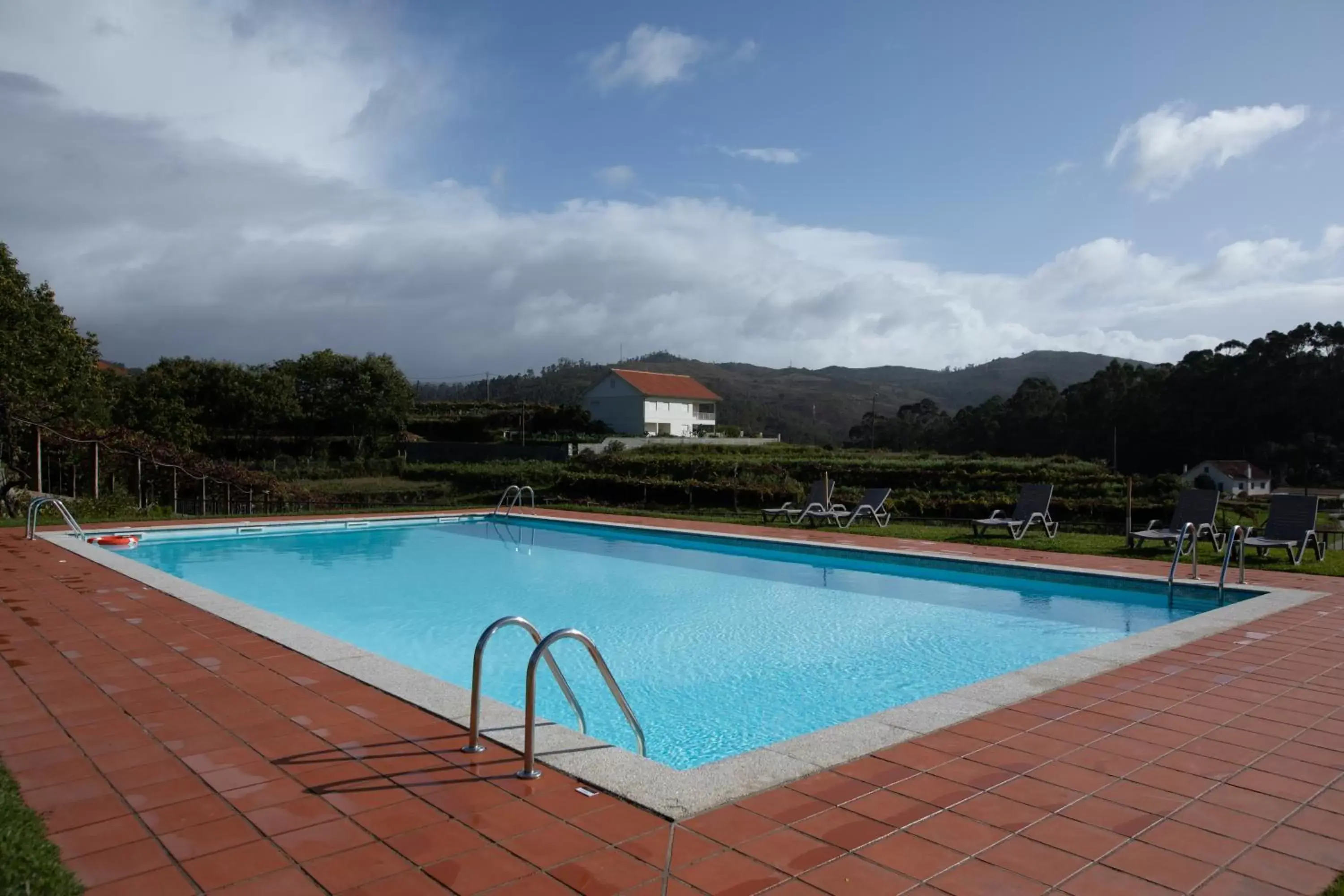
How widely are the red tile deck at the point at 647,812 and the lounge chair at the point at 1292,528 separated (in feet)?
18.3

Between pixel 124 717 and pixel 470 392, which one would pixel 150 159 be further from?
pixel 470 392

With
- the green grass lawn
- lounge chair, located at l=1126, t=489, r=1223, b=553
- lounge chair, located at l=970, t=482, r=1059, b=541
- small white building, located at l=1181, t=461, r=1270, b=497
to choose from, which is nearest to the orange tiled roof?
small white building, located at l=1181, t=461, r=1270, b=497

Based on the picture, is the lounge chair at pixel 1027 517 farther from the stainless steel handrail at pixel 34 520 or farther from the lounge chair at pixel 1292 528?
the stainless steel handrail at pixel 34 520

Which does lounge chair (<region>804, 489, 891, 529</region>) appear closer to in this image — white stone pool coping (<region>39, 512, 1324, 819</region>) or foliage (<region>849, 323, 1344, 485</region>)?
white stone pool coping (<region>39, 512, 1324, 819</region>)

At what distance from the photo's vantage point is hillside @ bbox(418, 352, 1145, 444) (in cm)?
7612

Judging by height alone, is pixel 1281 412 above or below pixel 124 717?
above

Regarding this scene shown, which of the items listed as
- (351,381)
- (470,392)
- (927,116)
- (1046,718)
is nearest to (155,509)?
(927,116)

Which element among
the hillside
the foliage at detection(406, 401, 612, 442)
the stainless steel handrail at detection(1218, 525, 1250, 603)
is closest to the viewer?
the stainless steel handrail at detection(1218, 525, 1250, 603)

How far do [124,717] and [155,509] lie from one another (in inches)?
534

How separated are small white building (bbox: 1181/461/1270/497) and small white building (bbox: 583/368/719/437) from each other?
2395 centimetres

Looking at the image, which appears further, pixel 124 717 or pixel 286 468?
pixel 286 468

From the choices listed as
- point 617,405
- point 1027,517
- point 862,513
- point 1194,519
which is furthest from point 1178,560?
point 617,405

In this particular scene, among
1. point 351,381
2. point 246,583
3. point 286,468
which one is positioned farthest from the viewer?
point 351,381

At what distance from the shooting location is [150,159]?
57.2ft
